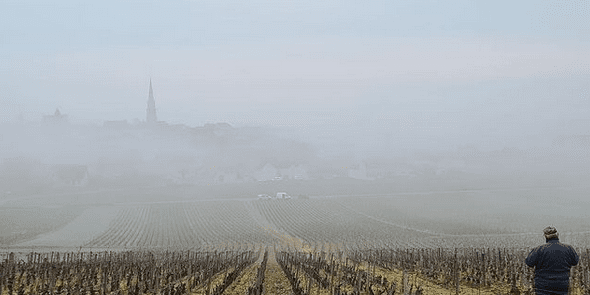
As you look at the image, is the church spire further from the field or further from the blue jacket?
the blue jacket

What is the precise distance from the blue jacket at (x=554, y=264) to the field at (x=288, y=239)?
6.41m

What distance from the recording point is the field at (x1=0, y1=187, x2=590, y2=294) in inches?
615

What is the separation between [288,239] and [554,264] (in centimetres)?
3854

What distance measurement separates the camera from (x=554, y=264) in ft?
21.9

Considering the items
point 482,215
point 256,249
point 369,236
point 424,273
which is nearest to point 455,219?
point 482,215

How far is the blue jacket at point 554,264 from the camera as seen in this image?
6652 millimetres

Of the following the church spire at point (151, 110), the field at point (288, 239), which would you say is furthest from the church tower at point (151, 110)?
the field at point (288, 239)

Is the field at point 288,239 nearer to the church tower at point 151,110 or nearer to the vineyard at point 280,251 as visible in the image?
the vineyard at point 280,251

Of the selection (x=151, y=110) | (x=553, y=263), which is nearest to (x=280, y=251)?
(x=553, y=263)

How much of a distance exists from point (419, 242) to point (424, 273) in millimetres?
25151

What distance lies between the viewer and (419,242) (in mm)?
40031

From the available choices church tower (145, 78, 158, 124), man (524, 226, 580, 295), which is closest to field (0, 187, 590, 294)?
man (524, 226, 580, 295)

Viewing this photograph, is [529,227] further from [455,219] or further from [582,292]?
[582,292]

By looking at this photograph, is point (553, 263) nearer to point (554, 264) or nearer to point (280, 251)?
point (554, 264)
